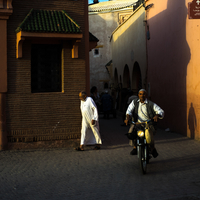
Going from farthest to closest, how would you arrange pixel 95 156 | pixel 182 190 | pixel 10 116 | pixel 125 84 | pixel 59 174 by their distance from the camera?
pixel 125 84
pixel 10 116
pixel 95 156
pixel 59 174
pixel 182 190

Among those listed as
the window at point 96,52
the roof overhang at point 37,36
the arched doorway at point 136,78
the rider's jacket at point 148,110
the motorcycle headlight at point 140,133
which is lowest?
the motorcycle headlight at point 140,133

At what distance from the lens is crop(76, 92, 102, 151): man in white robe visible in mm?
9477

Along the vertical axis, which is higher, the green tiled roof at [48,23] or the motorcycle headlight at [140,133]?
the green tiled roof at [48,23]

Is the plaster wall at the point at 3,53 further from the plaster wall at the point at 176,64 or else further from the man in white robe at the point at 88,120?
the plaster wall at the point at 176,64

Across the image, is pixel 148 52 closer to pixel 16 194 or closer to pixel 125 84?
pixel 125 84

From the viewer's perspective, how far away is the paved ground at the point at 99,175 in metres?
5.29

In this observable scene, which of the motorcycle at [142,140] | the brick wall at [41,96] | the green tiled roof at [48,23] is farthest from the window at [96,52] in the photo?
the motorcycle at [142,140]

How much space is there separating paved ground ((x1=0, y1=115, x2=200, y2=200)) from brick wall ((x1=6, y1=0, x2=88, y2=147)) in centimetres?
65

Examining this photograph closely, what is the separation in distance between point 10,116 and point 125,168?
4.07 metres

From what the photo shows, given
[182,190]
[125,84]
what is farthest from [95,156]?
[125,84]

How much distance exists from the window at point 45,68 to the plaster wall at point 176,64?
431cm

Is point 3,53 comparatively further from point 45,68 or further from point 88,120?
point 88,120

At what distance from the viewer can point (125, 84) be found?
24.3 metres

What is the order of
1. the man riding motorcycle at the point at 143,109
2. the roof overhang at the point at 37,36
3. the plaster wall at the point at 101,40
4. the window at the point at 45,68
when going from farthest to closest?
the plaster wall at the point at 101,40 → the window at the point at 45,68 → the roof overhang at the point at 37,36 → the man riding motorcycle at the point at 143,109
